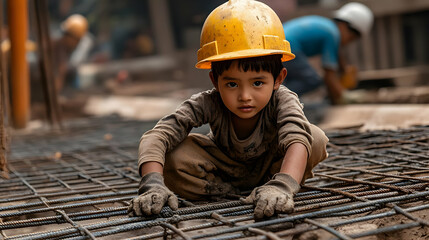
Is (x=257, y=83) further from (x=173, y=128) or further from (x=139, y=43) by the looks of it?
(x=139, y=43)

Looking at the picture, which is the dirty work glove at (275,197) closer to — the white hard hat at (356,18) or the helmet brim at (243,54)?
the helmet brim at (243,54)

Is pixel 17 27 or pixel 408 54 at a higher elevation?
pixel 17 27

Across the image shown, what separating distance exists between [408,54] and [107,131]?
14.6ft

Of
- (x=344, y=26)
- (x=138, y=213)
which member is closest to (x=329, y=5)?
(x=344, y=26)

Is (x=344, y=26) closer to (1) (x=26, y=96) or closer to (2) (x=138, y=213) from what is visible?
(1) (x=26, y=96)

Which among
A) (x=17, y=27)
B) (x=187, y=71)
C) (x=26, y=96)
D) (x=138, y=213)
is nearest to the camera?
(x=138, y=213)

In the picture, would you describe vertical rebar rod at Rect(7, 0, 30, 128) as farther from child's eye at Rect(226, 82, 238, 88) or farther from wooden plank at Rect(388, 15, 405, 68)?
wooden plank at Rect(388, 15, 405, 68)

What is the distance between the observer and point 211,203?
1.92 metres

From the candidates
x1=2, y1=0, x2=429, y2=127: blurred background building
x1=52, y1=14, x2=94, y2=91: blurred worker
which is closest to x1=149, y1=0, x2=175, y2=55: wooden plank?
x1=2, y1=0, x2=429, y2=127: blurred background building

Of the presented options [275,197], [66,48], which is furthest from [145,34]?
[275,197]

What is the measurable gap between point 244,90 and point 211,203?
1.29ft

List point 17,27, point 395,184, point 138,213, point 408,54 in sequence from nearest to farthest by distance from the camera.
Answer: point 138,213
point 395,184
point 17,27
point 408,54

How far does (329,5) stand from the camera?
7965mm

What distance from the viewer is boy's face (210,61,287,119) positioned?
1.83 meters
